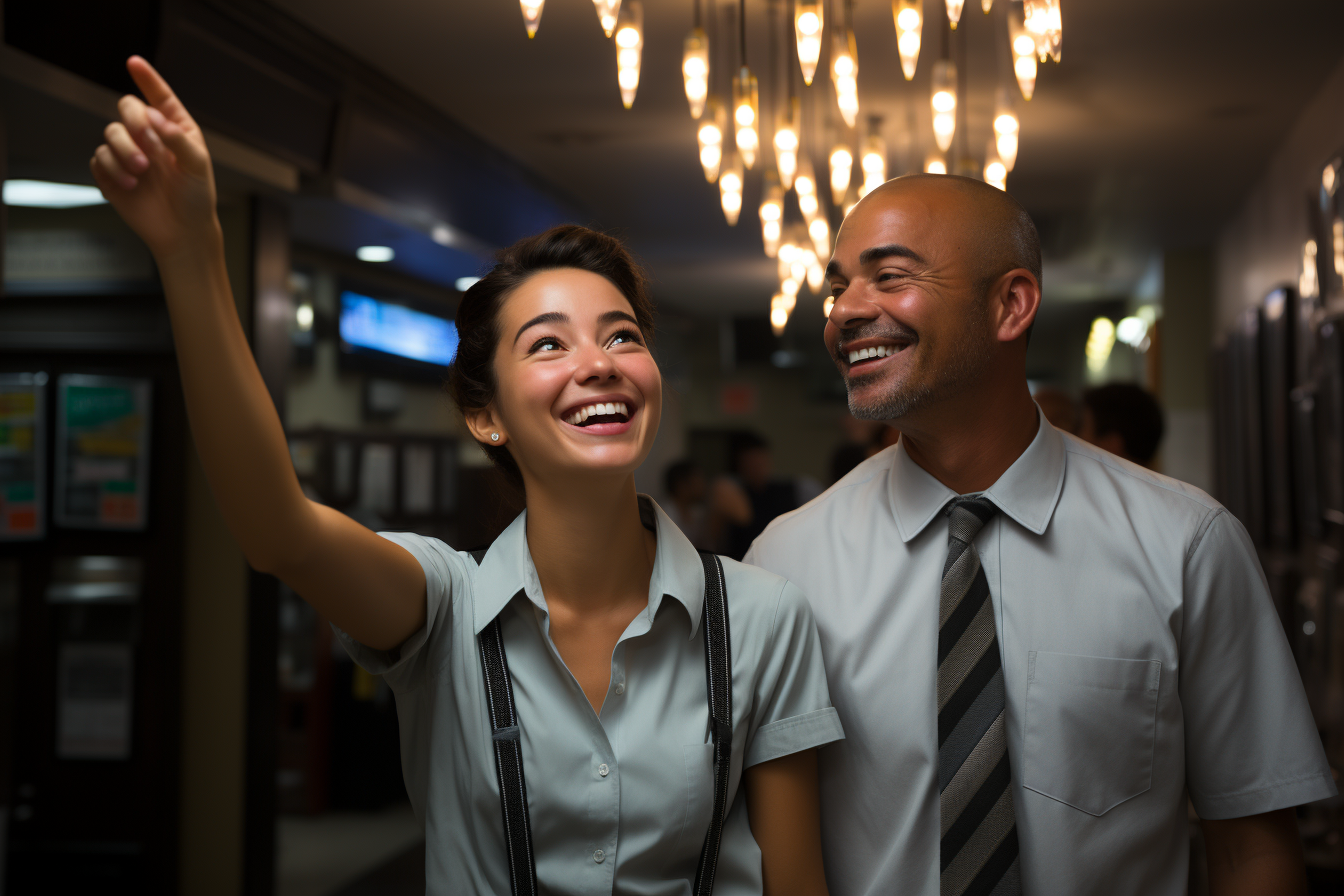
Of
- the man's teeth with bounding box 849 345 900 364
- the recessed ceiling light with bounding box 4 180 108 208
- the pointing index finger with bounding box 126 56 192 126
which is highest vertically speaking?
the recessed ceiling light with bounding box 4 180 108 208

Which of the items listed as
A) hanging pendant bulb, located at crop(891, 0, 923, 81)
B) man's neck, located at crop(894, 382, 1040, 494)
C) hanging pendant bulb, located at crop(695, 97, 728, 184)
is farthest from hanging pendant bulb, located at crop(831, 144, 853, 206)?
man's neck, located at crop(894, 382, 1040, 494)

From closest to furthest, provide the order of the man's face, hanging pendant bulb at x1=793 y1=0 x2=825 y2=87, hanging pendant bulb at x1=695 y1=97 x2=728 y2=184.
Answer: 1. the man's face
2. hanging pendant bulb at x1=793 y1=0 x2=825 y2=87
3. hanging pendant bulb at x1=695 y1=97 x2=728 y2=184

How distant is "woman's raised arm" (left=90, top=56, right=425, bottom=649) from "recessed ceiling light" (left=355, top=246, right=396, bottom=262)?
3.84 m

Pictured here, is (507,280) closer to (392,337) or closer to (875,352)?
(875,352)

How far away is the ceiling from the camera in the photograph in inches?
144

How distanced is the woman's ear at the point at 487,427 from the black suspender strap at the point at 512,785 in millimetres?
371

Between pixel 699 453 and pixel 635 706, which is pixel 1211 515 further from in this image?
pixel 699 453

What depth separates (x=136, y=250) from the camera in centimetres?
378

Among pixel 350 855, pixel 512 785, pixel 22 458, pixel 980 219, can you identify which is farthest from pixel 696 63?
pixel 350 855

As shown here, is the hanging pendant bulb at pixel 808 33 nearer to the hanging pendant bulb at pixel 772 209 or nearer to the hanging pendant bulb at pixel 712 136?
the hanging pendant bulb at pixel 712 136

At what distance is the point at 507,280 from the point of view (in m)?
1.57

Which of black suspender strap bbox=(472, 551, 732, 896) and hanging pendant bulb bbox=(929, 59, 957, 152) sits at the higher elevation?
hanging pendant bulb bbox=(929, 59, 957, 152)

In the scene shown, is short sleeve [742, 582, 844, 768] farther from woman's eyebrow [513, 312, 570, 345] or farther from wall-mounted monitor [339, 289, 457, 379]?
wall-mounted monitor [339, 289, 457, 379]

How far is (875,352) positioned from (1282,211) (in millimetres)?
4604
